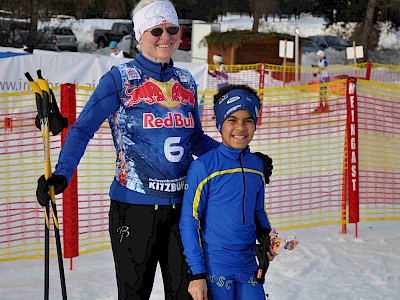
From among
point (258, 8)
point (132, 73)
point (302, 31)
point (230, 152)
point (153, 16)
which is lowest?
point (230, 152)

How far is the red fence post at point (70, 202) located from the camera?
5.73 meters

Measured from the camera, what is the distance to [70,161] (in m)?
3.26

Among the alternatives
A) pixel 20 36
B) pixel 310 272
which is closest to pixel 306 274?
pixel 310 272

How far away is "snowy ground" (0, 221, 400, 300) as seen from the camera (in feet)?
17.9

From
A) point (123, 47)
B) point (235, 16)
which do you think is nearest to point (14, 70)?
point (123, 47)

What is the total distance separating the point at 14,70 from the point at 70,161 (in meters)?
10.9

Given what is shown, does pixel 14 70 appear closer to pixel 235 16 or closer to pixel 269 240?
pixel 269 240

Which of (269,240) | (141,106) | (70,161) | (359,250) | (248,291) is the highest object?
(141,106)

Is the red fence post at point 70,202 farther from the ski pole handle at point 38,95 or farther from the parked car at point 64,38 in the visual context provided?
the parked car at point 64,38

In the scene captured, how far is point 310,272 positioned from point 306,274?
71 mm

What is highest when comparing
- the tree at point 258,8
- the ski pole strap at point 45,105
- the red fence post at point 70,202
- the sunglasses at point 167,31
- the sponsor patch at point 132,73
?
the tree at point 258,8

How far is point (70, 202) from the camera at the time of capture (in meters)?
5.80

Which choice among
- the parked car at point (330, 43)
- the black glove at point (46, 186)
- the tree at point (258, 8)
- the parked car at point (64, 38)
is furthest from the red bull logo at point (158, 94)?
the parked car at point (330, 43)

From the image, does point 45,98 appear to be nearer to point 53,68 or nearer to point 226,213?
point 226,213
